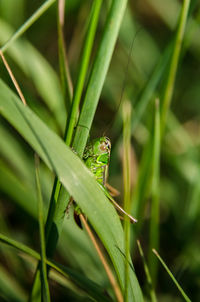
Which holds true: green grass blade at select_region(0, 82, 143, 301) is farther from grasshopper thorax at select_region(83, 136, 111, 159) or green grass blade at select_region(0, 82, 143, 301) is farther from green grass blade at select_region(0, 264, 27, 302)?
green grass blade at select_region(0, 264, 27, 302)

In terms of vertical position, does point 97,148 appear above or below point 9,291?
above

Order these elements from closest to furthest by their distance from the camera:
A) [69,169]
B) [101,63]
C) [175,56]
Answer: [69,169], [101,63], [175,56]

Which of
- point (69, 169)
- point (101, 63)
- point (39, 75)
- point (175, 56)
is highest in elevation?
point (39, 75)

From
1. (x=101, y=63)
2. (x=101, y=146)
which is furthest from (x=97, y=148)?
(x=101, y=63)

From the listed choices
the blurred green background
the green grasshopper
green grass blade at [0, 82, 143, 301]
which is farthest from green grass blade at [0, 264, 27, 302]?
green grass blade at [0, 82, 143, 301]

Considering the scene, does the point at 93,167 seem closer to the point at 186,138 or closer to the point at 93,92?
the point at 93,92

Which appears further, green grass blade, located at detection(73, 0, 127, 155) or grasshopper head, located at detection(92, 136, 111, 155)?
grasshopper head, located at detection(92, 136, 111, 155)

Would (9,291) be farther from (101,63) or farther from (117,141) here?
(101,63)
